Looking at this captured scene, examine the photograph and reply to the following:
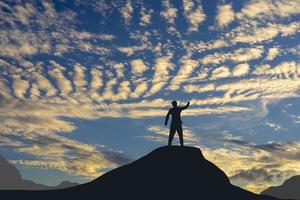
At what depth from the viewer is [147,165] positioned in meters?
35.3

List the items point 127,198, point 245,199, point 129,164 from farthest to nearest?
point 129,164 < point 245,199 < point 127,198

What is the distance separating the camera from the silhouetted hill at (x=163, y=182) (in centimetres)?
3294

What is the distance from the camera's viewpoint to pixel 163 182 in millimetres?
33750

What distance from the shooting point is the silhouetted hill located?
32.9m

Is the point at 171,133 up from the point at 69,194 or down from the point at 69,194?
up

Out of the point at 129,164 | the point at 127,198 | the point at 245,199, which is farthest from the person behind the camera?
the point at 129,164

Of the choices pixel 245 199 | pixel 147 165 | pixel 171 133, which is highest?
pixel 171 133

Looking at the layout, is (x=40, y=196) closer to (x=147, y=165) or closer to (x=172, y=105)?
(x=147, y=165)

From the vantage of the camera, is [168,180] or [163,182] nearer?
[163,182]

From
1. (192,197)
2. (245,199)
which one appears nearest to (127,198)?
(192,197)

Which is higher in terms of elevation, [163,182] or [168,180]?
[168,180]

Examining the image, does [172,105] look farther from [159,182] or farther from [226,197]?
[226,197]

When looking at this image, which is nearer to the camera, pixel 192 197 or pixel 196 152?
pixel 192 197

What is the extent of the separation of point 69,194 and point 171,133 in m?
8.96
